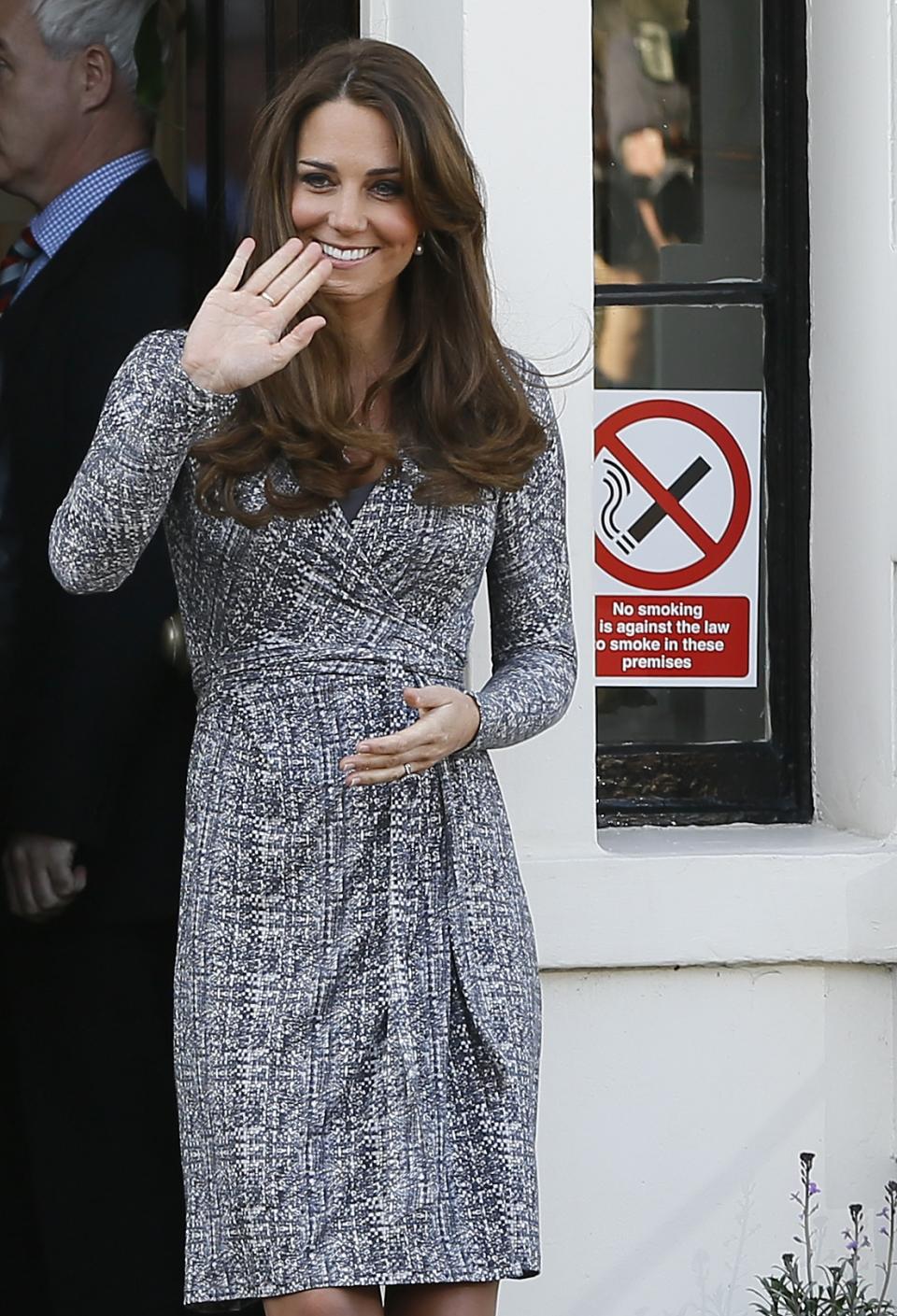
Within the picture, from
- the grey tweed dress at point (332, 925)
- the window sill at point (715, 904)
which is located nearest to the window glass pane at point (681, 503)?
the window sill at point (715, 904)

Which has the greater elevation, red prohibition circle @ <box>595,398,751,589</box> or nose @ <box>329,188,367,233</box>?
nose @ <box>329,188,367,233</box>

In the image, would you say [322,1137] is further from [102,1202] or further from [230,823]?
[102,1202]

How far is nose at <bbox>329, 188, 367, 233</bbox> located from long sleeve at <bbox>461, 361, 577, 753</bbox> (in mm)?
317

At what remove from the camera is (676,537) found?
11.5 ft

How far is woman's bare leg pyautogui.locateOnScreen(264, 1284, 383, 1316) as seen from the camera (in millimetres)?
2391

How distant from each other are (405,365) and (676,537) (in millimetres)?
1038

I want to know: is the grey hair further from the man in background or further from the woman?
the woman

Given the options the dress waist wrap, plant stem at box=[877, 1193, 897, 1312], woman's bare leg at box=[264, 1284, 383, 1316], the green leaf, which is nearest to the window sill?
plant stem at box=[877, 1193, 897, 1312]

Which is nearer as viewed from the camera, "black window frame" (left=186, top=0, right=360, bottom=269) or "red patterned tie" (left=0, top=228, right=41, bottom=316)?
"black window frame" (left=186, top=0, right=360, bottom=269)

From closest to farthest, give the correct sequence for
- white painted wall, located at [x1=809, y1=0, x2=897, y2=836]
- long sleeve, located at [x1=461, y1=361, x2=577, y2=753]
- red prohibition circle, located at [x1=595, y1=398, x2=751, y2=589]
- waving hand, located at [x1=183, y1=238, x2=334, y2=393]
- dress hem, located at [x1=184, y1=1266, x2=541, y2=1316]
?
waving hand, located at [x1=183, y1=238, x2=334, y2=393] → dress hem, located at [x1=184, y1=1266, x2=541, y2=1316] → long sleeve, located at [x1=461, y1=361, x2=577, y2=753] → white painted wall, located at [x1=809, y1=0, x2=897, y2=836] → red prohibition circle, located at [x1=595, y1=398, x2=751, y2=589]

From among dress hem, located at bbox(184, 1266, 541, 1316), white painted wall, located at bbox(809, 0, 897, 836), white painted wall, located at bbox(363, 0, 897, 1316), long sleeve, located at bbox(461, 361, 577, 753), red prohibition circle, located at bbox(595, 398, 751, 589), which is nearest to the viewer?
dress hem, located at bbox(184, 1266, 541, 1316)

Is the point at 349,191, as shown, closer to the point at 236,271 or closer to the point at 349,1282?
the point at 236,271

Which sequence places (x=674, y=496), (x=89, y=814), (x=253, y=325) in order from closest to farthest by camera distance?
(x=253, y=325), (x=89, y=814), (x=674, y=496)

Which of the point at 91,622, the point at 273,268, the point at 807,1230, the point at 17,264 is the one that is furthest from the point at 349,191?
the point at 807,1230
